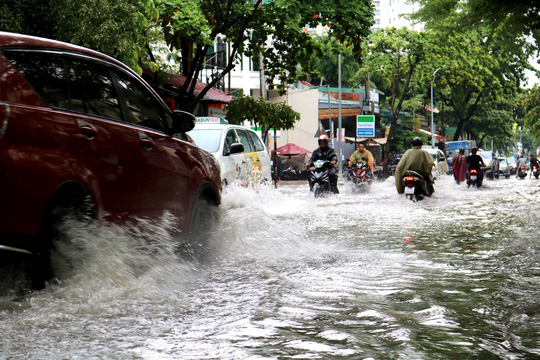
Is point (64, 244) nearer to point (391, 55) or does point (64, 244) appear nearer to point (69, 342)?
point (69, 342)

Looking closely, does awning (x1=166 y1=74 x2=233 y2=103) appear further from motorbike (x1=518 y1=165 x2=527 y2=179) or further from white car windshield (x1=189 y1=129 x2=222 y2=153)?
motorbike (x1=518 y1=165 x2=527 y2=179)

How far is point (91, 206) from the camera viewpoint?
467cm

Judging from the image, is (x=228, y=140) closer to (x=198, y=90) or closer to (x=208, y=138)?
(x=208, y=138)

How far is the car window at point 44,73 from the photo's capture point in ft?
14.2

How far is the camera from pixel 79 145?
457 centimetres

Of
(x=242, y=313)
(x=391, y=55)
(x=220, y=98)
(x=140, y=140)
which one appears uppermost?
(x=391, y=55)

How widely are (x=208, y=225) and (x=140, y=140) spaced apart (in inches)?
65.8

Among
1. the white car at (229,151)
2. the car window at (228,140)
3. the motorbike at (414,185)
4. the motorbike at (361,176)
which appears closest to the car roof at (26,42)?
the white car at (229,151)

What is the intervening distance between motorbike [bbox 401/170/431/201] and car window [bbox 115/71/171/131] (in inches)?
415

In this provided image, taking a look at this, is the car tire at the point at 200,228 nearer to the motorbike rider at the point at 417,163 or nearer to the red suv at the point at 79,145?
the red suv at the point at 79,145

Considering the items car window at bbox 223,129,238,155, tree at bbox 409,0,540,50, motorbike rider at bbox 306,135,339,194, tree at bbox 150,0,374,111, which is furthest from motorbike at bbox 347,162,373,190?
tree at bbox 409,0,540,50

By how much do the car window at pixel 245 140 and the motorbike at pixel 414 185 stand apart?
3.38 m

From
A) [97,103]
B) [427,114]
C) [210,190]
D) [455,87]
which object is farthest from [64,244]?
[427,114]

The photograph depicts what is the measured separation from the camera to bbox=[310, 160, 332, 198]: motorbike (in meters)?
17.3
